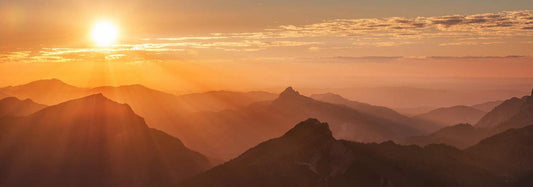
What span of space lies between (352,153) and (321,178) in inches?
671

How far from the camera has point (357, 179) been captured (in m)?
183

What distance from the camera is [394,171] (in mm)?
194625

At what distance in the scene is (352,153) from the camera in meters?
193

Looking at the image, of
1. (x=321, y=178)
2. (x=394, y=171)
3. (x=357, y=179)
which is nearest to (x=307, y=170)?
(x=321, y=178)

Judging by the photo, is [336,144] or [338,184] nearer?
[338,184]

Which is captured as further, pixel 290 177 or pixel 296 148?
pixel 296 148

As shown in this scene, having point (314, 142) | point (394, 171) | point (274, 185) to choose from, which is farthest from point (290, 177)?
point (394, 171)

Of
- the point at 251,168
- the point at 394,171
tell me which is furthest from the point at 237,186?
the point at 394,171

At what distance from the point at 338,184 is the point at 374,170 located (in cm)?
1514

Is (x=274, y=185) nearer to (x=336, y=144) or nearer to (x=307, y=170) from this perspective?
(x=307, y=170)

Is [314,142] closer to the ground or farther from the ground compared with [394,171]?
farther from the ground

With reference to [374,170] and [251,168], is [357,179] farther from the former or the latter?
[251,168]

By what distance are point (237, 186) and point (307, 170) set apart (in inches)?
990

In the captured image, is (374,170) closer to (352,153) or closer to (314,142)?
(352,153)
